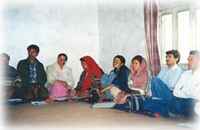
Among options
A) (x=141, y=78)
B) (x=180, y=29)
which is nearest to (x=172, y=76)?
(x=141, y=78)

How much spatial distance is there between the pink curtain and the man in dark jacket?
2360 millimetres

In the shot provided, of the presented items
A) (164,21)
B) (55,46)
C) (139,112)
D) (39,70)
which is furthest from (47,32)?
(139,112)

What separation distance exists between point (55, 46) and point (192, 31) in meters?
3.67

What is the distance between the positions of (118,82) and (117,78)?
0.09m

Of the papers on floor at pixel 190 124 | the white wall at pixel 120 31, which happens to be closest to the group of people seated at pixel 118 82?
the papers on floor at pixel 190 124

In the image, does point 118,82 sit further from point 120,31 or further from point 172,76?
point 120,31

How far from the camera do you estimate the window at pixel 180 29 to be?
14.2 ft

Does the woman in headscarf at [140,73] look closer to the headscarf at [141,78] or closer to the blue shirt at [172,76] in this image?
the headscarf at [141,78]

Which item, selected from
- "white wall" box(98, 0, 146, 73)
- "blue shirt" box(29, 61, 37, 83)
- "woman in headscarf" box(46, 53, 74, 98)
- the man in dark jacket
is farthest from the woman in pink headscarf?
"blue shirt" box(29, 61, 37, 83)

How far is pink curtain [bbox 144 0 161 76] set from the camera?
4.91m

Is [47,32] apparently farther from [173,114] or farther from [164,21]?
[173,114]

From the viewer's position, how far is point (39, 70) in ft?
19.4

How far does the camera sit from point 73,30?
709cm

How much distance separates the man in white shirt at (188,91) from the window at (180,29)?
661mm
